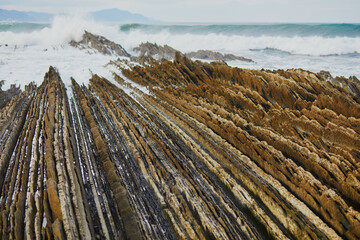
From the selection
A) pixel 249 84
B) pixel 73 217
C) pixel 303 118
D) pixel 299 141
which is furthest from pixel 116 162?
pixel 249 84

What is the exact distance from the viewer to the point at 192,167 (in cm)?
341

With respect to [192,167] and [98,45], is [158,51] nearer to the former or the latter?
[98,45]

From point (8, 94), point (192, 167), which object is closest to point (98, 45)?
point (8, 94)

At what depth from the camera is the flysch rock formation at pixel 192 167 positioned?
2365 mm

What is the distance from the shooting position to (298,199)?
2.59m

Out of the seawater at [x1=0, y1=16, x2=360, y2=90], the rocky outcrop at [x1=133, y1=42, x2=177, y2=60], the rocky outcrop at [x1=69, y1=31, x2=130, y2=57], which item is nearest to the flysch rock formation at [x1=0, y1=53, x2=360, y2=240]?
the seawater at [x1=0, y1=16, x2=360, y2=90]

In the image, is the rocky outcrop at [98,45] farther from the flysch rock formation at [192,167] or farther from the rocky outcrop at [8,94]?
the flysch rock formation at [192,167]

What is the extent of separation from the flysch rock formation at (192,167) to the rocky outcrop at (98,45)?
Answer: 1417cm

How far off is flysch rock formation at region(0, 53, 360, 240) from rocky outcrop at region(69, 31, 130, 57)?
14174 mm

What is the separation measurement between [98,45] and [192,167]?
19.3 m

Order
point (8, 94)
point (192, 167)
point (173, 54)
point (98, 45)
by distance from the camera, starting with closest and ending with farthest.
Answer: point (192, 167), point (8, 94), point (173, 54), point (98, 45)

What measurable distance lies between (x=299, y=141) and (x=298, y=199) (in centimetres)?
124

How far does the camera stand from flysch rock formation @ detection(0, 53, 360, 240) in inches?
93.1

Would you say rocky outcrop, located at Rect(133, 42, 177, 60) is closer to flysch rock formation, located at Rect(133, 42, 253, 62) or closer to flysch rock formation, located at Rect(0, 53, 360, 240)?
flysch rock formation, located at Rect(133, 42, 253, 62)
